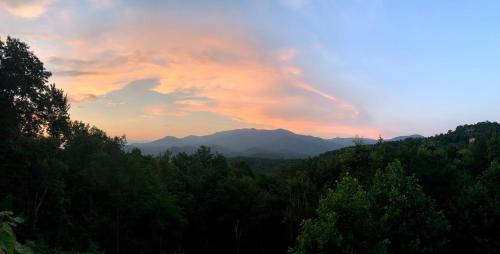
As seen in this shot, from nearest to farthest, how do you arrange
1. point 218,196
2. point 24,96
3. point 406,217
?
point 406,217
point 24,96
point 218,196

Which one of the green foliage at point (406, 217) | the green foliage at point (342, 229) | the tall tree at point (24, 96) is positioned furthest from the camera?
the tall tree at point (24, 96)

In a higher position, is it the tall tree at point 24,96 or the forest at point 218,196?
the tall tree at point 24,96

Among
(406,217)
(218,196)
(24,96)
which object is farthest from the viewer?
(218,196)

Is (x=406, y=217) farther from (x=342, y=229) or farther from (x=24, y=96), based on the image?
(x=24, y=96)

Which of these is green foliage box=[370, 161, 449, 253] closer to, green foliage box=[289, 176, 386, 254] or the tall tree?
green foliage box=[289, 176, 386, 254]

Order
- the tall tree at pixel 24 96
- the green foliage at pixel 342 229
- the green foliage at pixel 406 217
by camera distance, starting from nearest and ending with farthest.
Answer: the green foliage at pixel 342 229, the green foliage at pixel 406 217, the tall tree at pixel 24 96

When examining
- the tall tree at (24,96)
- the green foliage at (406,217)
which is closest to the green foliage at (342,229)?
the green foliage at (406,217)

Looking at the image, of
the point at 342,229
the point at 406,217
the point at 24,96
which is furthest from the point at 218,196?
the point at 342,229

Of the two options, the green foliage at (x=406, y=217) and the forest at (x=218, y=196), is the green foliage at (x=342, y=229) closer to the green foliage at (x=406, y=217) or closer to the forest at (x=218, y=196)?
the forest at (x=218, y=196)

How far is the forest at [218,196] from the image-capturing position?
23297 millimetres

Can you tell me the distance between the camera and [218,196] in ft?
164

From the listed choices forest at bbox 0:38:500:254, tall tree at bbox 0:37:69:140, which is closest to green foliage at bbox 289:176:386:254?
forest at bbox 0:38:500:254

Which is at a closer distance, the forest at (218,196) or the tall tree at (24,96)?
the forest at (218,196)

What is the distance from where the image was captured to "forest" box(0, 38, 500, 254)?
23297 mm
